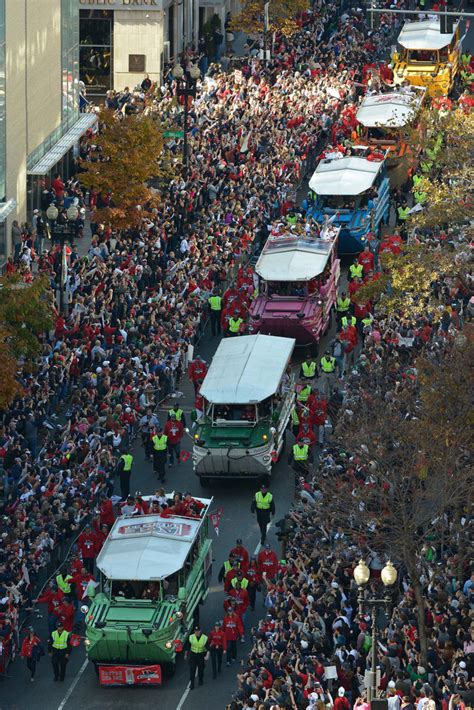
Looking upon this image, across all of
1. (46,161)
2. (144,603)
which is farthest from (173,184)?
(144,603)

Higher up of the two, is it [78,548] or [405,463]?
[405,463]

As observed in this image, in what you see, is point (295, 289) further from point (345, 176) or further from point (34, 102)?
point (34, 102)

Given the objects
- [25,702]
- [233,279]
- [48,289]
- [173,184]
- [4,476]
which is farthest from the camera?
[173,184]

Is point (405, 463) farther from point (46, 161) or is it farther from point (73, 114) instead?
point (73, 114)

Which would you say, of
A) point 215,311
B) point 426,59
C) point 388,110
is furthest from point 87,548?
point 426,59

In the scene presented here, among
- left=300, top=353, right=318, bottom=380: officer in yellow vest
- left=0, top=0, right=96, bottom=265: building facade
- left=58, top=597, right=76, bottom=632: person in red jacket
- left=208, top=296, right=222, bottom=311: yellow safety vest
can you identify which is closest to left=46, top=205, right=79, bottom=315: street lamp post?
left=208, top=296, right=222, bottom=311: yellow safety vest

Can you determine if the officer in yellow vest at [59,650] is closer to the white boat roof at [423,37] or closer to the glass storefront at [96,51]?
the white boat roof at [423,37]
